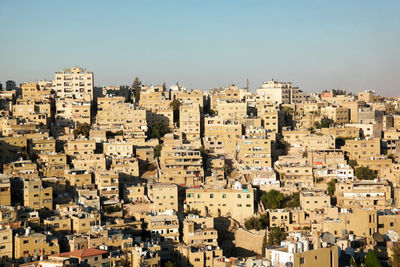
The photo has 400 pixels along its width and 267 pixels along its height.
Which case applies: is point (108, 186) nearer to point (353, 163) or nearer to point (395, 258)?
point (353, 163)

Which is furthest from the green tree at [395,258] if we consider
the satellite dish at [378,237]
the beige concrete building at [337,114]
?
the beige concrete building at [337,114]

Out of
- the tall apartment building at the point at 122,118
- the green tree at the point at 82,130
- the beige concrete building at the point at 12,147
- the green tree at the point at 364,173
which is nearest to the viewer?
the beige concrete building at the point at 12,147

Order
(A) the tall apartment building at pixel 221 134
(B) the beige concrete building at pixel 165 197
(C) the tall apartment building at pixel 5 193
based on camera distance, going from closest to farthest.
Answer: (C) the tall apartment building at pixel 5 193
(B) the beige concrete building at pixel 165 197
(A) the tall apartment building at pixel 221 134

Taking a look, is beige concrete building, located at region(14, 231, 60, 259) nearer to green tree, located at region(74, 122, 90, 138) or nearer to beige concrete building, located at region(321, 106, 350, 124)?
green tree, located at region(74, 122, 90, 138)

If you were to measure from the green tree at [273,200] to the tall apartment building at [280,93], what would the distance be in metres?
16.0

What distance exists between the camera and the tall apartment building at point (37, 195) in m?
29.9

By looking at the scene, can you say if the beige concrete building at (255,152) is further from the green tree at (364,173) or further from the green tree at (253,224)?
the green tree at (253,224)

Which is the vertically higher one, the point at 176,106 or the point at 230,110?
the point at 176,106

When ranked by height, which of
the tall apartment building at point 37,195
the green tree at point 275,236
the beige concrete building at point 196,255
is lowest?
the beige concrete building at point 196,255

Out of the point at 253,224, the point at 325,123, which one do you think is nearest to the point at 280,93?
the point at 325,123

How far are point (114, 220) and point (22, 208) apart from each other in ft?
11.8

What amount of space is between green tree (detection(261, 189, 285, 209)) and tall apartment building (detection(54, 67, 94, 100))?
16515 mm

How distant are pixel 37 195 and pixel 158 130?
1036 centimetres

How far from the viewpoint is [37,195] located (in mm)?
30047
